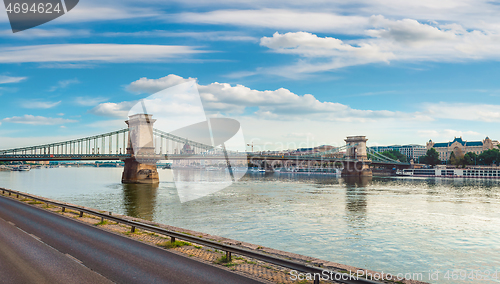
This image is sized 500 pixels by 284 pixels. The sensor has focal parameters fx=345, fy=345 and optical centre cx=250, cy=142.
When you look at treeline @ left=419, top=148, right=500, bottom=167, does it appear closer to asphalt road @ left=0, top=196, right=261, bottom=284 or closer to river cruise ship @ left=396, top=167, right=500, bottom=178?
river cruise ship @ left=396, top=167, right=500, bottom=178

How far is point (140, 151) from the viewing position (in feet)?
236

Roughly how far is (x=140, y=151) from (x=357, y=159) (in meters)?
76.0

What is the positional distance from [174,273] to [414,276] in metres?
9.72

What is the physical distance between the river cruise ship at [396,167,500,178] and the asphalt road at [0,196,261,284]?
374 ft

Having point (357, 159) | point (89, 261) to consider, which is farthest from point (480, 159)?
point (89, 261)

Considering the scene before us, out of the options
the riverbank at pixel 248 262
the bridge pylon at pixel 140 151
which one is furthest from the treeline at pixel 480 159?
the riverbank at pixel 248 262

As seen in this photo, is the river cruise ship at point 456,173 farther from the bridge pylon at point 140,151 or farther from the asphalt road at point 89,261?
the asphalt road at point 89,261

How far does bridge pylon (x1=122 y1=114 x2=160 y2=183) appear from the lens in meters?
71.6

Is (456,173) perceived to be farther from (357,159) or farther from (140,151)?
(140,151)

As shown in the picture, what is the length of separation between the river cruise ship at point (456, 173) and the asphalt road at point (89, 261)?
114 m

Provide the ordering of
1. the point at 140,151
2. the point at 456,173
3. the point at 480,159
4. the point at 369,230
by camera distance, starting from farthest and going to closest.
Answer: the point at 480,159 < the point at 456,173 < the point at 140,151 < the point at 369,230

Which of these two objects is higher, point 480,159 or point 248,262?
point 480,159

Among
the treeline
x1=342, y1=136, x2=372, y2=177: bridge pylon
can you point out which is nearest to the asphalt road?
x1=342, y1=136, x2=372, y2=177: bridge pylon

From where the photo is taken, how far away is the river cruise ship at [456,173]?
101m
